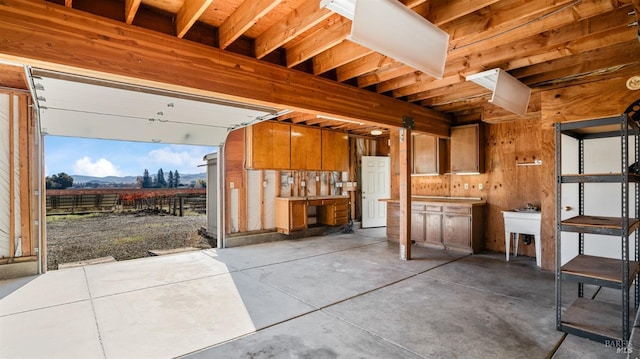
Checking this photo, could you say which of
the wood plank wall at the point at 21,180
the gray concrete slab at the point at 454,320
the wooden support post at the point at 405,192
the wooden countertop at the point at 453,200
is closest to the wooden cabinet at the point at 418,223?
the wooden countertop at the point at 453,200

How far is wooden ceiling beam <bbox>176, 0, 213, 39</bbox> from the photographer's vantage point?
225 cm

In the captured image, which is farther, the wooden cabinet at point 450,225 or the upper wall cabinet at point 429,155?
the upper wall cabinet at point 429,155

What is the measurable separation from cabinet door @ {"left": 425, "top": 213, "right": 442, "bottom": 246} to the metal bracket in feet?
6.10

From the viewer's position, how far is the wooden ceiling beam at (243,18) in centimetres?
230

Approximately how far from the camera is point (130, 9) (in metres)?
2.32

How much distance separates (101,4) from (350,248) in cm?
517

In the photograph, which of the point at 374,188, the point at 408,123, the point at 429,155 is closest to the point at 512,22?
the point at 408,123

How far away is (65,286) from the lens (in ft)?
12.9

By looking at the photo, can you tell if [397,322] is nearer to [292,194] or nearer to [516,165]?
[516,165]

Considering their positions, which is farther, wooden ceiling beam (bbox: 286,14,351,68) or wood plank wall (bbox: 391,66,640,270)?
wood plank wall (bbox: 391,66,640,270)

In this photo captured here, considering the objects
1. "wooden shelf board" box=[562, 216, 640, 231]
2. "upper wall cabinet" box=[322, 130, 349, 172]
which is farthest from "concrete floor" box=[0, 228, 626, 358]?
"upper wall cabinet" box=[322, 130, 349, 172]

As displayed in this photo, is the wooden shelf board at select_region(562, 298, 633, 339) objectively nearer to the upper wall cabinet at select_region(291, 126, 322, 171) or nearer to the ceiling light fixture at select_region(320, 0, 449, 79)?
the ceiling light fixture at select_region(320, 0, 449, 79)

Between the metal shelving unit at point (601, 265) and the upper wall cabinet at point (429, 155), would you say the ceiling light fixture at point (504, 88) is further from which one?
the upper wall cabinet at point (429, 155)

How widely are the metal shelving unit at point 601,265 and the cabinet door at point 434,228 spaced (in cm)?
282
